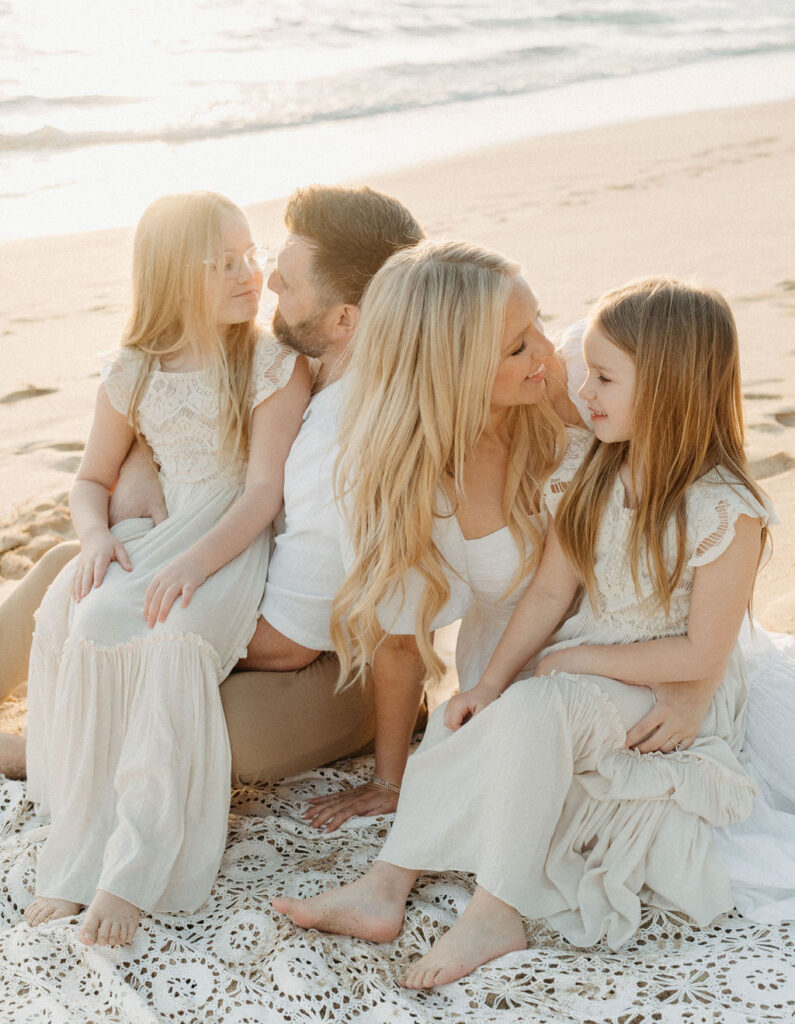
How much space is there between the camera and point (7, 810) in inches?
112

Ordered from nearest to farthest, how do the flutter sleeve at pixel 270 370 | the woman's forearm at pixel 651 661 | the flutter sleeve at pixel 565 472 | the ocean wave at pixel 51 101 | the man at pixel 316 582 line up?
the woman's forearm at pixel 651 661 → the flutter sleeve at pixel 565 472 → the man at pixel 316 582 → the flutter sleeve at pixel 270 370 → the ocean wave at pixel 51 101

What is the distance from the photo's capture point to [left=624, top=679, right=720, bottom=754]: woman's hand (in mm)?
2402

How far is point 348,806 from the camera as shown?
2795 millimetres

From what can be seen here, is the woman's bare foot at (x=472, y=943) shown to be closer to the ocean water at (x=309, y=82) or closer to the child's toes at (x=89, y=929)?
the child's toes at (x=89, y=929)

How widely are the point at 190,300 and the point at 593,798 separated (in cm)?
158

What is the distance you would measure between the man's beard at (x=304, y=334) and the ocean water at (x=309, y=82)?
4.93 metres

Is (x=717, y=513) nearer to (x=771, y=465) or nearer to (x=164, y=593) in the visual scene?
(x=164, y=593)

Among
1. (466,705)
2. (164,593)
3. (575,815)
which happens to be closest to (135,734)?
(164,593)

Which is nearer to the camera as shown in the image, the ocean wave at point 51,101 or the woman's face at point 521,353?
the woman's face at point 521,353

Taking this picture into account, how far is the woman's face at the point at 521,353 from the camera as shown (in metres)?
2.48

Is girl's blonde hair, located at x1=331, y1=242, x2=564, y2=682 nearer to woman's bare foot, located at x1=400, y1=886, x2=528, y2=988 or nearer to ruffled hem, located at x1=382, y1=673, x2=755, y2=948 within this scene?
ruffled hem, located at x1=382, y1=673, x2=755, y2=948

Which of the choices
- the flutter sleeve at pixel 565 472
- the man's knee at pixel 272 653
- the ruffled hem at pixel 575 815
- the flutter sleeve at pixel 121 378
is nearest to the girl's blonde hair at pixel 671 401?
the flutter sleeve at pixel 565 472

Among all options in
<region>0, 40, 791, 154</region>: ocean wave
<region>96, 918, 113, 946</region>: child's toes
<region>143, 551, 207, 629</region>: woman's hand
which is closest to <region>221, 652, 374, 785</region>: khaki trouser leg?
<region>143, 551, 207, 629</region>: woman's hand

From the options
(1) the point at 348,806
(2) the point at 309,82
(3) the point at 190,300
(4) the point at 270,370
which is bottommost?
(1) the point at 348,806
